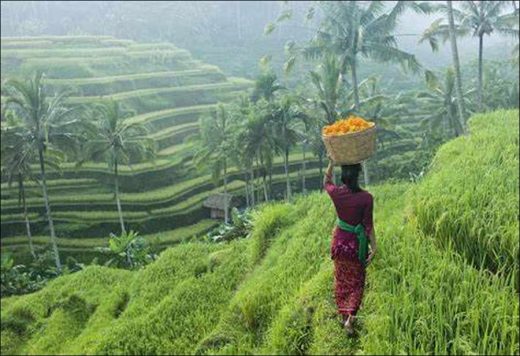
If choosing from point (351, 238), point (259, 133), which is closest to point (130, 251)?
point (259, 133)

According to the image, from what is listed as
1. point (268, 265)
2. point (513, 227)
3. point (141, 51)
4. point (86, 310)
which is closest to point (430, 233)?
point (513, 227)

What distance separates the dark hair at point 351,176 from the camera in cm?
430

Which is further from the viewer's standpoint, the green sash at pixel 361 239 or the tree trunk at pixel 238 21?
the tree trunk at pixel 238 21

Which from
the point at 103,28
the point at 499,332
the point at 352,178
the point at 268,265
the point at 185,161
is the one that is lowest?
the point at 185,161

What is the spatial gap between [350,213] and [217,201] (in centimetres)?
2581

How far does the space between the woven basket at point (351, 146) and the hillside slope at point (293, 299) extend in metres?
0.99

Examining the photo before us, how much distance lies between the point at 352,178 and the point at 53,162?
25.9 meters

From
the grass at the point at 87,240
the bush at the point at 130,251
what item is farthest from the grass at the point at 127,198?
the bush at the point at 130,251

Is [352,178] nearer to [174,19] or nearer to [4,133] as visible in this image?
[4,133]

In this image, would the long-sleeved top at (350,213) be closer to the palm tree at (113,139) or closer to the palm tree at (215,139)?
the palm tree at (113,139)

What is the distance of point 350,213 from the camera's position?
169 inches

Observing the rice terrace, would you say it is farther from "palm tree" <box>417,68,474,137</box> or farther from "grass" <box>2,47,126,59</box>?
"grass" <box>2,47,126,59</box>

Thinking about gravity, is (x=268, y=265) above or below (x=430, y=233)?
below

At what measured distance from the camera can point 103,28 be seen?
80.6m
